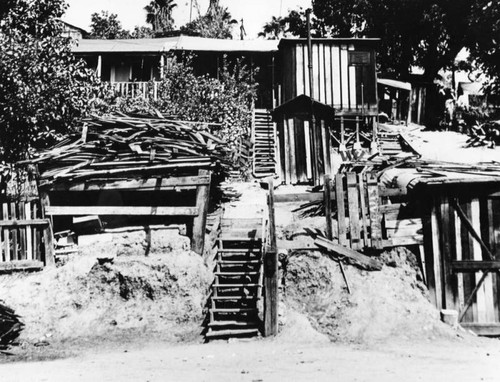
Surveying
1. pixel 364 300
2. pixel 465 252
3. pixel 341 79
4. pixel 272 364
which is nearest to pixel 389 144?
pixel 341 79

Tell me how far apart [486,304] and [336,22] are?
27.3 metres

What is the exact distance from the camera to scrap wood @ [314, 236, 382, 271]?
996 centimetres

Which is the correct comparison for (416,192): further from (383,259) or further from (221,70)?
(221,70)

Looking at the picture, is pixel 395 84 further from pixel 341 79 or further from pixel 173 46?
pixel 173 46

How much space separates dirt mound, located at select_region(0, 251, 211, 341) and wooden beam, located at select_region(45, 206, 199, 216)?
3.27 feet

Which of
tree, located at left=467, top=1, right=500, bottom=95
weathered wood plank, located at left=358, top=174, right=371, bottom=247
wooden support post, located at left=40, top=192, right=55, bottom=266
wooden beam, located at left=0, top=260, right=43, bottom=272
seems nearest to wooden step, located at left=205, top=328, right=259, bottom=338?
weathered wood plank, located at left=358, top=174, right=371, bottom=247

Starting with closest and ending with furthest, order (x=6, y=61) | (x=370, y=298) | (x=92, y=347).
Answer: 1. (x=92, y=347)
2. (x=370, y=298)
3. (x=6, y=61)

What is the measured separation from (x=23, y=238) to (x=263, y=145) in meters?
11.8

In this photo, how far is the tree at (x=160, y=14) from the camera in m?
46.7

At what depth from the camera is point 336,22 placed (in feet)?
107

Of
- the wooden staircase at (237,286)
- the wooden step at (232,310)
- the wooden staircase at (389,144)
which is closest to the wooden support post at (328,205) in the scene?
the wooden staircase at (237,286)

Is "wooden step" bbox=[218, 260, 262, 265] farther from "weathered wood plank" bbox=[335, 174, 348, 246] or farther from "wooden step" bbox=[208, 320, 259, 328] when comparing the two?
"weathered wood plank" bbox=[335, 174, 348, 246]

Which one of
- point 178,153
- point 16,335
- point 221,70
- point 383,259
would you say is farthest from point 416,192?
point 221,70

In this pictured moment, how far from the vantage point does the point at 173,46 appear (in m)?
25.1
